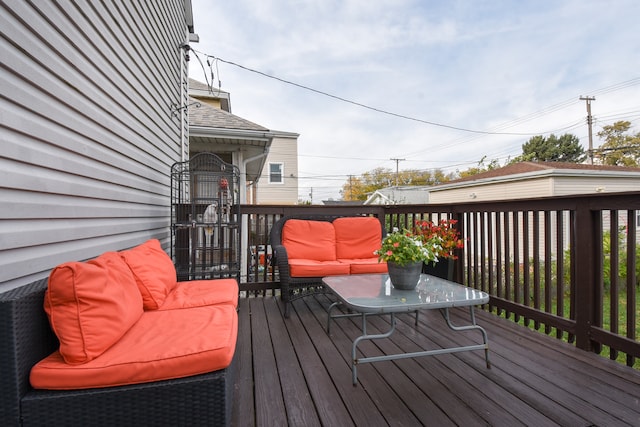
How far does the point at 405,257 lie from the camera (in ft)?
7.14

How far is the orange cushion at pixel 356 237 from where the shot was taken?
150 inches

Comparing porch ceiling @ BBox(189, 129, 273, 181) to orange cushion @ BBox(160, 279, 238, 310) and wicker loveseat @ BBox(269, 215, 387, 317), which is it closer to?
wicker loveseat @ BBox(269, 215, 387, 317)

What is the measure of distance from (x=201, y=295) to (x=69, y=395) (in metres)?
1.10

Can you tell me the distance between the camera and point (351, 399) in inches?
64.4

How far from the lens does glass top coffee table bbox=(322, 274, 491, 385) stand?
1840 mm

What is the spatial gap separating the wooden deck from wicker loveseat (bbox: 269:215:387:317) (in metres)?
Result: 0.80

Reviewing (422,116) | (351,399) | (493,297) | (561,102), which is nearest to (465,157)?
(561,102)

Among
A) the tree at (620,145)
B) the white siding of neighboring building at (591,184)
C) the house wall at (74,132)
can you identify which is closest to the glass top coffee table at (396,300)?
the house wall at (74,132)

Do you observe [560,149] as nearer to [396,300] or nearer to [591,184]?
[591,184]

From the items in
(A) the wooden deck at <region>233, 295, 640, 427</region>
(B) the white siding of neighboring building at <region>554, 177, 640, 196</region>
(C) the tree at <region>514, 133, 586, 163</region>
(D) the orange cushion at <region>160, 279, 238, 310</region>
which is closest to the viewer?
(A) the wooden deck at <region>233, 295, 640, 427</region>

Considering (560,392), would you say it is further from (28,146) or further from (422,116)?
(422,116)

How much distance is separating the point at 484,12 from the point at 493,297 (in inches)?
279

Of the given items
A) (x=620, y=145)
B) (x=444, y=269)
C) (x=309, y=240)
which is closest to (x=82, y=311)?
(x=309, y=240)

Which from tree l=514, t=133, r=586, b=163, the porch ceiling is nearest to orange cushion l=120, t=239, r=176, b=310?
the porch ceiling
